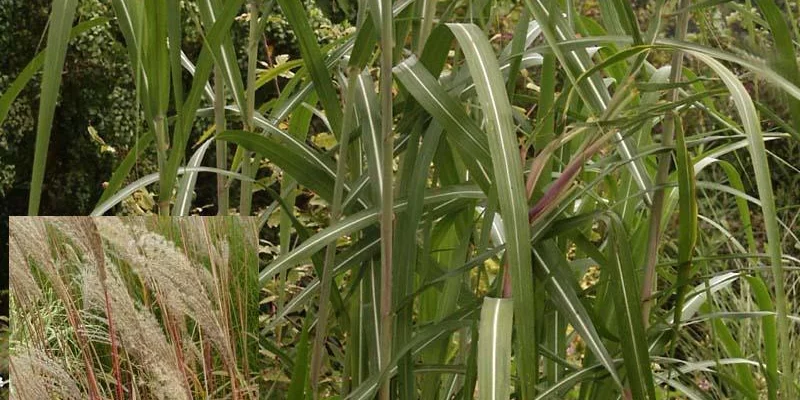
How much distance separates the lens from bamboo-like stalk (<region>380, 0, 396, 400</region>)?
0.69 metres

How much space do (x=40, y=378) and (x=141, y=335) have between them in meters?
0.08

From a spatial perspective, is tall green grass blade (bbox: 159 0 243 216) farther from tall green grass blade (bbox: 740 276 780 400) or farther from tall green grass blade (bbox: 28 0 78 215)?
tall green grass blade (bbox: 740 276 780 400)

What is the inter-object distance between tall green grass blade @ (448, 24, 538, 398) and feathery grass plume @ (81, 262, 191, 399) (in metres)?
0.30

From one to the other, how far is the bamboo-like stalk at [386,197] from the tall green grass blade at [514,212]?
0.43ft

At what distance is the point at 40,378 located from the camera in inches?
27.6

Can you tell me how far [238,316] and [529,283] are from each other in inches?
11.9

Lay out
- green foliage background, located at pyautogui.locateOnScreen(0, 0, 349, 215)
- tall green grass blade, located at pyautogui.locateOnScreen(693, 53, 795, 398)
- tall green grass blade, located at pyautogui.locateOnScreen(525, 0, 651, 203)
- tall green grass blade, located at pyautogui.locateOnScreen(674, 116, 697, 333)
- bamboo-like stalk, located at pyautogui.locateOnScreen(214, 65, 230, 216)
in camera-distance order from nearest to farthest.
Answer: tall green grass blade, located at pyautogui.locateOnScreen(693, 53, 795, 398) < tall green grass blade, located at pyautogui.locateOnScreen(674, 116, 697, 333) < tall green grass blade, located at pyautogui.locateOnScreen(525, 0, 651, 203) < bamboo-like stalk, located at pyautogui.locateOnScreen(214, 65, 230, 216) < green foliage background, located at pyautogui.locateOnScreen(0, 0, 349, 215)

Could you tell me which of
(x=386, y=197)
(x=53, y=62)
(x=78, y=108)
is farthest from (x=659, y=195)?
(x=78, y=108)

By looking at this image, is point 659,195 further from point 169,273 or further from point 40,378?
point 40,378

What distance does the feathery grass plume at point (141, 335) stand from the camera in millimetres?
713

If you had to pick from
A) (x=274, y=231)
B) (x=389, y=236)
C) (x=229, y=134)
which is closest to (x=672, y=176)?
(x=389, y=236)

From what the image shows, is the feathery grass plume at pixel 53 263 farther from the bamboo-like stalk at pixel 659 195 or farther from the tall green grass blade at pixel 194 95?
the bamboo-like stalk at pixel 659 195

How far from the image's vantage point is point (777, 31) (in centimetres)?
64

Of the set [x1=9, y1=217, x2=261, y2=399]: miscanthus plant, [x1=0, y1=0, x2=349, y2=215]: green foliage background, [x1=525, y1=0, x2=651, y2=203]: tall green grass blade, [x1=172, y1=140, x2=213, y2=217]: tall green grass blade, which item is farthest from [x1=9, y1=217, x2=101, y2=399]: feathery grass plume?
[x1=0, y1=0, x2=349, y2=215]: green foliage background
